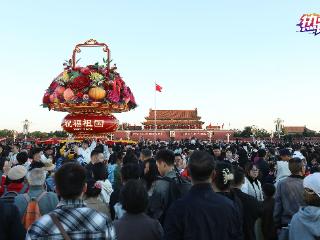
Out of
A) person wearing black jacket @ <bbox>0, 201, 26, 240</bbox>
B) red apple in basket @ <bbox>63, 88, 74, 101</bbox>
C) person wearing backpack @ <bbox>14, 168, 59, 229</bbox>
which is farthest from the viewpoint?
red apple in basket @ <bbox>63, 88, 74, 101</bbox>

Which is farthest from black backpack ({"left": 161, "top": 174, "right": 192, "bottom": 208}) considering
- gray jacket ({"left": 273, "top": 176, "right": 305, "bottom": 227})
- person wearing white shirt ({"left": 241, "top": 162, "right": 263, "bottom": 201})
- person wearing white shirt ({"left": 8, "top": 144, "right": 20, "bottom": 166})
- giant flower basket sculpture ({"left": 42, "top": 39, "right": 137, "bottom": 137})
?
giant flower basket sculpture ({"left": 42, "top": 39, "right": 137, "bottom": 137})

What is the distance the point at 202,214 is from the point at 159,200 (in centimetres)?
146

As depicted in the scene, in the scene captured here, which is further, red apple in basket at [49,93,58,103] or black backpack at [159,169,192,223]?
red apple in basket at [49,93,58,103]

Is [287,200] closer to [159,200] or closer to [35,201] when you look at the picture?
[159,200]

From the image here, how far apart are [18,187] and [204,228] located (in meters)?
2.62

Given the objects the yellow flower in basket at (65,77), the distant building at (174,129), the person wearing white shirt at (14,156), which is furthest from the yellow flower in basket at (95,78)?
the distant building at (174,129)

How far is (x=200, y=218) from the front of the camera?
3.05m

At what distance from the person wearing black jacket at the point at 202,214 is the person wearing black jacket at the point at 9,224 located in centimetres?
123

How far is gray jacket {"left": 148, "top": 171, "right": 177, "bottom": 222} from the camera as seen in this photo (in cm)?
443

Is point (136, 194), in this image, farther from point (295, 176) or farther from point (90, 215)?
point (295, 176)

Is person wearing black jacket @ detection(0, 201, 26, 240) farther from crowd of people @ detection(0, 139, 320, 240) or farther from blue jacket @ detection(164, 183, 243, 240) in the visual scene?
blue jacket @ detection(164, 183, 243, 240)

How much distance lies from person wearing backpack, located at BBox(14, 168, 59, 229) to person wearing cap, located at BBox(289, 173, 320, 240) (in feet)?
8.59

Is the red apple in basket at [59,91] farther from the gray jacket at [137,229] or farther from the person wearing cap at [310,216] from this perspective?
the person wearing cap at [310,216]

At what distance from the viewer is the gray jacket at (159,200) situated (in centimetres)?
443
